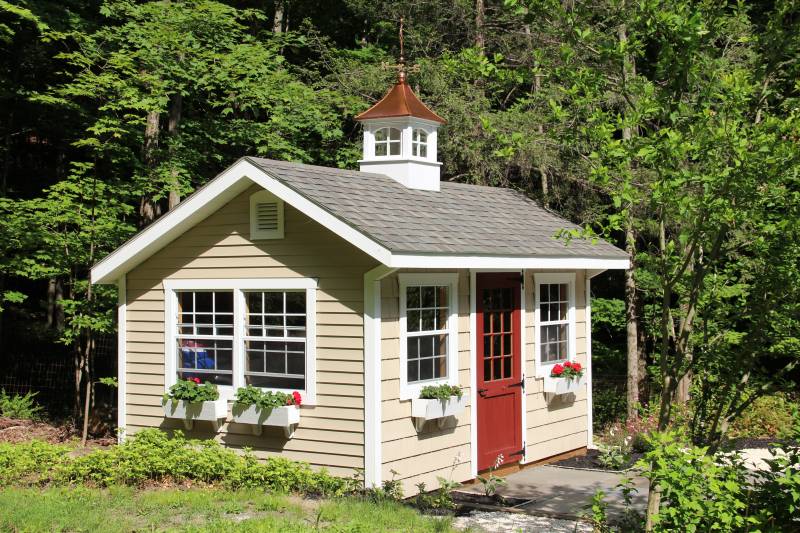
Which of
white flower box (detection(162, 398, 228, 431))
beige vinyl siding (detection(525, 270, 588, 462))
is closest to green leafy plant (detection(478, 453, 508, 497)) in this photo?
beige vinyl siding (detection(525, 270, 588, 462))

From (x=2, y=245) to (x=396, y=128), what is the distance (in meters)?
6.49

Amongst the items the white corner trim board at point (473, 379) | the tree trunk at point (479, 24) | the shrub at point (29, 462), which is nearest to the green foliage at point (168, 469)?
the shrub at point (29, 462)

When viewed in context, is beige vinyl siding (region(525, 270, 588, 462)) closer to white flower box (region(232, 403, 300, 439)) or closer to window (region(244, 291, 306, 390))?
window (region(244, 291, 306, 390))

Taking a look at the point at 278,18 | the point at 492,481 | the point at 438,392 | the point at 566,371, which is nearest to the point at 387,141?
the point at 566,371

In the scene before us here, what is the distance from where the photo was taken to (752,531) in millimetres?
6633

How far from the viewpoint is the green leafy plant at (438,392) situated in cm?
1050

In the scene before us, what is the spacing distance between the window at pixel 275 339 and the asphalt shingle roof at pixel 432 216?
1.24m

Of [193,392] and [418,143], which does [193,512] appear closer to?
[193,392]

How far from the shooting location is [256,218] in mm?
11102

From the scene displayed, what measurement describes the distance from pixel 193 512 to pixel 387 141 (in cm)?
629

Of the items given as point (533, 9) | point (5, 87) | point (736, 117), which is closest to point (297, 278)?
point (533, 9)

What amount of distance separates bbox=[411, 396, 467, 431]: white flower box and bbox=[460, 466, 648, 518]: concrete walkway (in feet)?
3.48

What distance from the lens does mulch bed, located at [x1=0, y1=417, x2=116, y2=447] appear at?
14.5 meters

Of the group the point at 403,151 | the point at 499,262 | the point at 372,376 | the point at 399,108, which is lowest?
the point at 372,376
